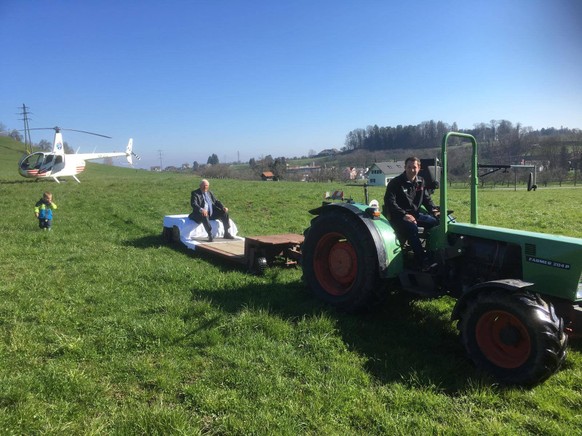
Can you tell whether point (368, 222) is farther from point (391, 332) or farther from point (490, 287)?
point (490, 287)

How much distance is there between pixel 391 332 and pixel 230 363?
1.72 meters

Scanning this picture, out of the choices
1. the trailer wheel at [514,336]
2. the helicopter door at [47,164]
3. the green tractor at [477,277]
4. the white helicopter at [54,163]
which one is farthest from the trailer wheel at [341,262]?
the helicopter door at [47,164]

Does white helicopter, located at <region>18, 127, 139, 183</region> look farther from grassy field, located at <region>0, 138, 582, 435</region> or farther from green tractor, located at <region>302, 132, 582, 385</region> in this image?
green tractor, located at <region>302, 132, 582, 385</region>

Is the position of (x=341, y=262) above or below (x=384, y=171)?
below

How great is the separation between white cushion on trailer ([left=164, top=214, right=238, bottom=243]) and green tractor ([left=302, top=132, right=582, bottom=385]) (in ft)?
12.9

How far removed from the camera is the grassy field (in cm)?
300

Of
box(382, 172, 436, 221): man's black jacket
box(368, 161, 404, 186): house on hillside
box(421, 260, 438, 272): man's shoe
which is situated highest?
box(368, 161, 404, 186): house on hillside

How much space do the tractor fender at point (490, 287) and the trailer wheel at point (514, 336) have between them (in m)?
0.05

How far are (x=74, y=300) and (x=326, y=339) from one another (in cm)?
323

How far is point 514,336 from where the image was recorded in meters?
3.53

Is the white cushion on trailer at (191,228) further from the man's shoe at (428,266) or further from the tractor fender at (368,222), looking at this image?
the man's shoe at (428,266)

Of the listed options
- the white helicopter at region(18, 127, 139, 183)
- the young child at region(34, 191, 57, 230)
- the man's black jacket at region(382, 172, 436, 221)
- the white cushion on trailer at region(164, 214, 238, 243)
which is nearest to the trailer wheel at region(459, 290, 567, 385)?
the man's black jacket at region(382, 172, 436, 221)

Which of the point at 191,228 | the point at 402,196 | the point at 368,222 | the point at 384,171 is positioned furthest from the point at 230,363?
the point at 191,228

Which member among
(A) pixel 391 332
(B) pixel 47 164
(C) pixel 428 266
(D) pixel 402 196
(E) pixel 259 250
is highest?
(B) pixel 47 164
